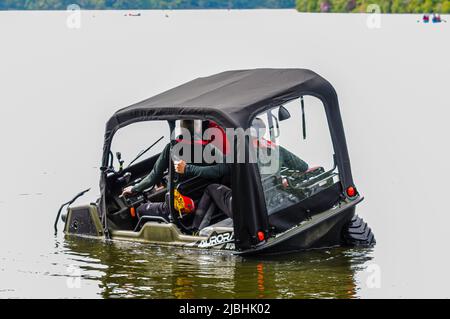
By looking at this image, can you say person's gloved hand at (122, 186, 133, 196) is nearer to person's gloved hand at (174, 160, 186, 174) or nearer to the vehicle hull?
the vehicle hull

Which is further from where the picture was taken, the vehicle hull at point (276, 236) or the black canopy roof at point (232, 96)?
the vehicle hull at point (276, 236)

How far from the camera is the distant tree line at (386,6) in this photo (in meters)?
115

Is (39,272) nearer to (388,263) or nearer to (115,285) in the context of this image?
(115,285)

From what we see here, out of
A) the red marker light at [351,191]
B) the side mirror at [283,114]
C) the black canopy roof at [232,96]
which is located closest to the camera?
the black canopy roof at [232,96]

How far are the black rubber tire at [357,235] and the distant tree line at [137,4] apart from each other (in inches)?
5945

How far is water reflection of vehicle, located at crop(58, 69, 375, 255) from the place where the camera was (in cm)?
1705

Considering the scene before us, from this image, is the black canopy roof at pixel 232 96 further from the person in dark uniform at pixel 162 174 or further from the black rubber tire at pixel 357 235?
the black rubber tire at pixel 357 235

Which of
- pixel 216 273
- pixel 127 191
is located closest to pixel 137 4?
pixel 127 191

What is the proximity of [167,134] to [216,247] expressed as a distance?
247 centimetres

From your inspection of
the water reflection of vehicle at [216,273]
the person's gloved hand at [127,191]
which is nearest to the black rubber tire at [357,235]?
the water reflection of vehicle at [216,273]

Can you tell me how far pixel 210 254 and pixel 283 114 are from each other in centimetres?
215

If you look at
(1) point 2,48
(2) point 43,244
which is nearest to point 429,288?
(2) point 43,244

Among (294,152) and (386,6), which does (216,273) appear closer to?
(294,152)

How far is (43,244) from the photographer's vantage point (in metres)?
19.8
